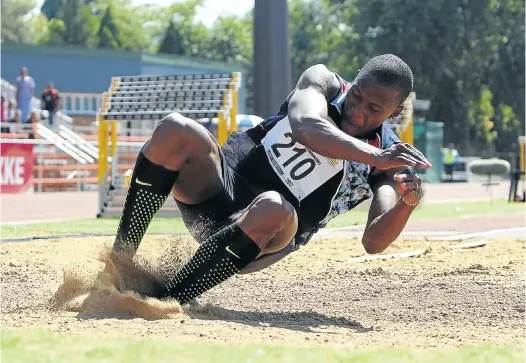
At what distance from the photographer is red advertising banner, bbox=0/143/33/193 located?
786 inches

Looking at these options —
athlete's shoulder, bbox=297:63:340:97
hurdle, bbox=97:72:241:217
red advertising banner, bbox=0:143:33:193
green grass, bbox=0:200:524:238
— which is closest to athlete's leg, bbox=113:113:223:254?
athlete's shoulder, bbox=297:63:340:97

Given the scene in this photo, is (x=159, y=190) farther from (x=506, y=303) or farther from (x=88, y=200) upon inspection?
(x=88, y=200)

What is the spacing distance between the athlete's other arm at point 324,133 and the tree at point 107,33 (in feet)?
227

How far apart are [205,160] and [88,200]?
52.1 ft

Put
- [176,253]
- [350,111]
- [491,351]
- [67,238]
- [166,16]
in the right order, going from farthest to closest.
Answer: [166,16] → [67,238] → [176,253] → [350,111] → [491,351]

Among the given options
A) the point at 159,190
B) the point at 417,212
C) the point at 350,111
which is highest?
the point at 350,111

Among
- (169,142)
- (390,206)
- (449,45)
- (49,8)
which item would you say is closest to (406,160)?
(390,206)

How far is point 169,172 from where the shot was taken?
4.66m

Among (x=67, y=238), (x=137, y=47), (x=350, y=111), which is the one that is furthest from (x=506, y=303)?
(x=137, y=47)

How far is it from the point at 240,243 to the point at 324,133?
24.3 inches

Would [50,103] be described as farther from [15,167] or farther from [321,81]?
[321,81]

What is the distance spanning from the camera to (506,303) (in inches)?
229

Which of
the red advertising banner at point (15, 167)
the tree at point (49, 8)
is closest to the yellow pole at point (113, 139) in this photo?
the red advertising banner at point (15, 167)

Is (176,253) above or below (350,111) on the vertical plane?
below
